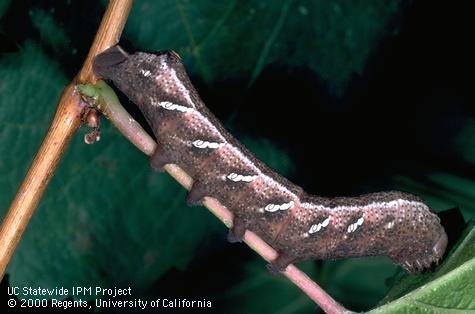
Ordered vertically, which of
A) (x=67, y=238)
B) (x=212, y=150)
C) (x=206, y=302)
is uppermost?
(x=212, y=150)

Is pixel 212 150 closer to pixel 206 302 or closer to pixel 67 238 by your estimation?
pixel 67 238

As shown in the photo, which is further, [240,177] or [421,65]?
[421,65]

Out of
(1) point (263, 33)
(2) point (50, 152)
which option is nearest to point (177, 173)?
(2) point (50, 152)

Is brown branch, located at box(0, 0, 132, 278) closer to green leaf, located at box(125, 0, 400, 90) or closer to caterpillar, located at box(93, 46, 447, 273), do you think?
caterpillar, located at box(93, 46, 447, 273)

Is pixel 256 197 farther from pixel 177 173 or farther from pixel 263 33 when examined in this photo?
pixel 263 33

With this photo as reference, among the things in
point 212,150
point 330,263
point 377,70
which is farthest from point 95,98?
point 330,263

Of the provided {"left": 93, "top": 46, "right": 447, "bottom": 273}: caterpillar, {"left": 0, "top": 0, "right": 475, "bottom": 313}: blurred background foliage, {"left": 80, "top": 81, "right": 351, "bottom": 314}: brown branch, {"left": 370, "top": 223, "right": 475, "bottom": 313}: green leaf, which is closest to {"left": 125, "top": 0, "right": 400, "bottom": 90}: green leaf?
{"left": 0, "top": 0, "right": 475, "bottom": 313}: blurred background foliage
